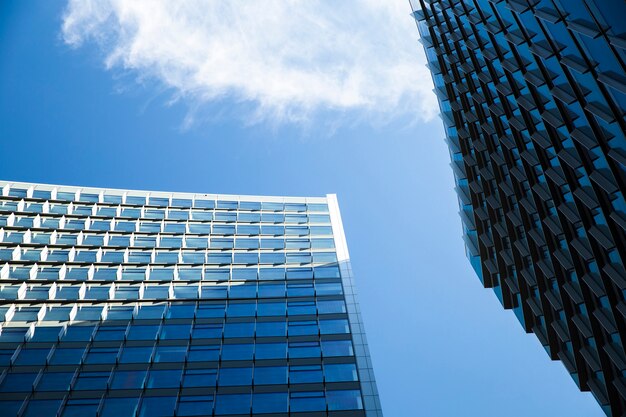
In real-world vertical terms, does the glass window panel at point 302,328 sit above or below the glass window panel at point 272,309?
below

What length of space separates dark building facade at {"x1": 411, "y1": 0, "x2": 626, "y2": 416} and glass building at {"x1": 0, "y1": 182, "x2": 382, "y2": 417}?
484 inches

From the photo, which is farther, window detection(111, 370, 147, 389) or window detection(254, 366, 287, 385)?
window detection(254, 366, 287, 385)

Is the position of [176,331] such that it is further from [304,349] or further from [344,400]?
[344,400]

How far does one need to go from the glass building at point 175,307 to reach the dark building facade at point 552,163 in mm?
12288

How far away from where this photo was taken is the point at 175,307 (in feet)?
148

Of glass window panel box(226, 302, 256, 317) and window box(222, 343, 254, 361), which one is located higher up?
glass window panel box(226, 302, 256, 317)

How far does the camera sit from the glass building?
36.1 metres

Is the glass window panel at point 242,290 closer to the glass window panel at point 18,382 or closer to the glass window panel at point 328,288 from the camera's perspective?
the glass window panel at point 328,288

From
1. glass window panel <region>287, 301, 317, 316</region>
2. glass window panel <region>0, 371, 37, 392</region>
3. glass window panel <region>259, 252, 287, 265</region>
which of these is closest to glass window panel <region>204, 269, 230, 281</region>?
glass window panel <region>259, 252, 287, 265</region>

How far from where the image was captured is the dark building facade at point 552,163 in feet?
71.5

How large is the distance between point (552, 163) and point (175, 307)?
30479mm

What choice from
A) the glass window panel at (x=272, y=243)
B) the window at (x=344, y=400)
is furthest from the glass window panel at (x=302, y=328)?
the glass window panel at (x=272, y=243)

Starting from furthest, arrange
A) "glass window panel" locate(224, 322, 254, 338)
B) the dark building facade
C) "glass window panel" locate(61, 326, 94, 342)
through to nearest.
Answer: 1. "glass window panel" locate(224, 322, 254, 338)
2. "glass window panel" locate(61, 326, 94, 342)
3. the dark building facade

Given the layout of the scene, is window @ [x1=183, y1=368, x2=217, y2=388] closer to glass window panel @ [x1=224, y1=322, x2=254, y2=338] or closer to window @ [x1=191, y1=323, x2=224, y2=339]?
window @ [x1=191, y1=323, x2=224, y2=339]
